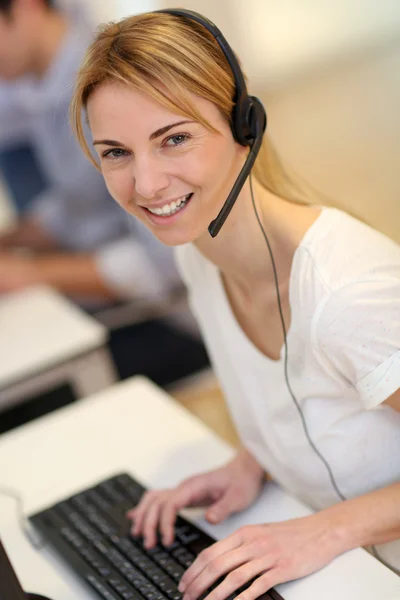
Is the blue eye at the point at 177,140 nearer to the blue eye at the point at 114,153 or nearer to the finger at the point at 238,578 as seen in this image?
the blue eye at the point at 114,153

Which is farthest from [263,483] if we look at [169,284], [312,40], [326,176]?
[312,40]

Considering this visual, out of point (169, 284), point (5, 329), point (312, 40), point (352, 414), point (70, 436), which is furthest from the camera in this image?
point (312, 40)

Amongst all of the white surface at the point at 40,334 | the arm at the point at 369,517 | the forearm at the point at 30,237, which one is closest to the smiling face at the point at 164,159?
the arm at the point at 369,517

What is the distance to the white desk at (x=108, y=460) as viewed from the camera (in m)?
0.97

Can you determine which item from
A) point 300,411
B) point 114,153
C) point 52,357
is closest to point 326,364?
point 300,411

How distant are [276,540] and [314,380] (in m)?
0.19

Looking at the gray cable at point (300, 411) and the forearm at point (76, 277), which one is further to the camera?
the forearm at point (76, 277)

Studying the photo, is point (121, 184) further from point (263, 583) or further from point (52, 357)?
point (52, 357)

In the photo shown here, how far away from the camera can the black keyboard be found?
89 centimetres

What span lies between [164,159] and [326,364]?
295 mm

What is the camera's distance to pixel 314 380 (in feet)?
3.06

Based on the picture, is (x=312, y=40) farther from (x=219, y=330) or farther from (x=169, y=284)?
(x=219, y=330)

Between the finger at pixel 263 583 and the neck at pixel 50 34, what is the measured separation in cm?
164

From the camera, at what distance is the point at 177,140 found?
2.80 ft
